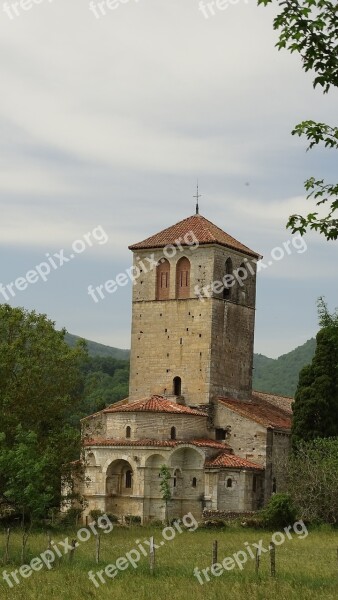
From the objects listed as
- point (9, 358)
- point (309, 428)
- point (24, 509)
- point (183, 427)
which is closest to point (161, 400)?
point (183, 427)

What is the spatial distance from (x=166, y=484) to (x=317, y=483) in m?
6.95

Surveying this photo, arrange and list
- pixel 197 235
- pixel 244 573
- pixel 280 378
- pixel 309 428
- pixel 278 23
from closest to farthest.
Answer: pixel 278 23 < pixel 244 573 < pixel 309 428 < pixel 197 235 < pixel 280 378

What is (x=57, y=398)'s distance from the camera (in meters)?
45.1

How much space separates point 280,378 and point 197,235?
98.3 meters

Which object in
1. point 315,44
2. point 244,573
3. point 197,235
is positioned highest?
point 197,235

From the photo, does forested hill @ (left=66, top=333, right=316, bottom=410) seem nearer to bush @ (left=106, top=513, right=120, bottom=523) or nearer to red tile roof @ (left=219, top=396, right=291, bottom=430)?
red tile roof @ (left=219, top=396, right=291, bottom=430)

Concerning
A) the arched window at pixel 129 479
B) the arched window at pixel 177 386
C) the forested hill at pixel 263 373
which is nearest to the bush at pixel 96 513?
the arched window at pixel 129 479

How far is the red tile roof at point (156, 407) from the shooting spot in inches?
2028

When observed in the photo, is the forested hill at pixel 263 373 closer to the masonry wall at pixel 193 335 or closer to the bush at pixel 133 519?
the masonry wall at pixel 193 335

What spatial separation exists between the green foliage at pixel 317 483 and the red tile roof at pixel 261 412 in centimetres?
435

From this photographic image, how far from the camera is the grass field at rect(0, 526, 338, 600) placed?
84.1 feet

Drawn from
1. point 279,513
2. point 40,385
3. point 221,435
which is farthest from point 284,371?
point 40,385

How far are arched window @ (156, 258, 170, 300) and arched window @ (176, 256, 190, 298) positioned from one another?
0.60 metres

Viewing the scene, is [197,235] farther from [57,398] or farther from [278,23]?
[278,23]
